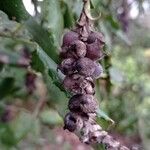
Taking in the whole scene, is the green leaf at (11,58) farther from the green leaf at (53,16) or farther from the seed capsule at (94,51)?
the seed capsule at (94,51)

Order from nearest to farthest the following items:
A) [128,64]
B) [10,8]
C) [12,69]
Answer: [10,8] → [12,69] → [128,64]

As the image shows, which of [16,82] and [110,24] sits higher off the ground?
[16,82]

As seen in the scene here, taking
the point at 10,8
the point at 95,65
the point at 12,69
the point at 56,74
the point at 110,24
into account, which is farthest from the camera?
the point at 12,69

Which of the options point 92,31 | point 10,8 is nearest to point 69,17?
point 10,8

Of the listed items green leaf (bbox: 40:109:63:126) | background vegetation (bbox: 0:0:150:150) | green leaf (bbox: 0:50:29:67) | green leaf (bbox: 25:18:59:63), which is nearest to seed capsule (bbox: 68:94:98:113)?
background vegetation (bbox: 0:0:150:150)

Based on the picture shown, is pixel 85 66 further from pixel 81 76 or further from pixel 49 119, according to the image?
pixel 49 119

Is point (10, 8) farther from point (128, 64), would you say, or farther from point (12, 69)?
point (128, 64)

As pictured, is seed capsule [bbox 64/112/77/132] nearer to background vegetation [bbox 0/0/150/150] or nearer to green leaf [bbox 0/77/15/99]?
background vegetation [bbox 0/0/150/150]
